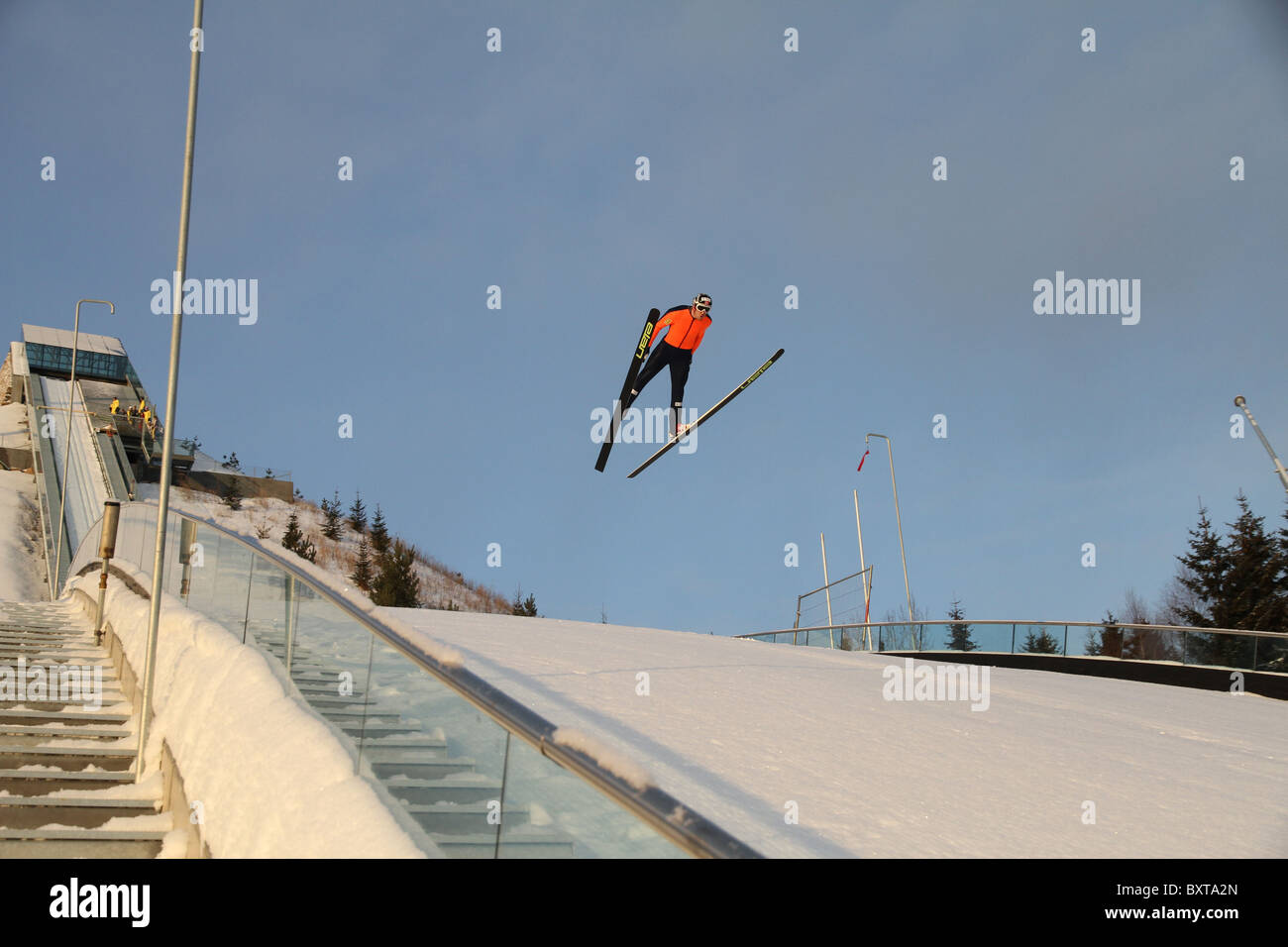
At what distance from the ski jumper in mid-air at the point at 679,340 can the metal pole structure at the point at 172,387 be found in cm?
933

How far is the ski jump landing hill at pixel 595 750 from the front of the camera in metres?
3.27

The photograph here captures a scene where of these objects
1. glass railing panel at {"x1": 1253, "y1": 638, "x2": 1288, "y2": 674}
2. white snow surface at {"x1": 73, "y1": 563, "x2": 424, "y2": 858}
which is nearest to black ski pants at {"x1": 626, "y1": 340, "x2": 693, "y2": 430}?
white snow surface at {"x1": 73, "y1": 563, "x2": 424, "y2": 858}

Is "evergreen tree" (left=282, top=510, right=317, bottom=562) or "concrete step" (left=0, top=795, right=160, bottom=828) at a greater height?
"evergreen tree" (left=282, top=510, right=317, bottom=562)

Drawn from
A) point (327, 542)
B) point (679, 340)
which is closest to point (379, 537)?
point (327, 542)

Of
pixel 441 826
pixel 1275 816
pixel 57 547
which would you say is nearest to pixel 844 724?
pixel 1275 816

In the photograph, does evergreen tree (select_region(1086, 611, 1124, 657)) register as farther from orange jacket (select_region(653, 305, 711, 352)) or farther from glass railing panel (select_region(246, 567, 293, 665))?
glass railing panel (select_region(246, 567, 293, 665))

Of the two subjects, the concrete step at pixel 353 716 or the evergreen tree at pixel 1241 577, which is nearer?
the concrete step at pixel 353 716

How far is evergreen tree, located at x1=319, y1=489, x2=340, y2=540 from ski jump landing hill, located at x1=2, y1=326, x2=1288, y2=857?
37.5m

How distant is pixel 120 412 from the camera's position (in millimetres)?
50562

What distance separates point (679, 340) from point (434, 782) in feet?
41.8

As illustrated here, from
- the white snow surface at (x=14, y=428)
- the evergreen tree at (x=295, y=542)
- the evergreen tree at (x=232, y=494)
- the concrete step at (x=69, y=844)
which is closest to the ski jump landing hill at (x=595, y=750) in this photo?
the concrete step at (x=69, y=844)

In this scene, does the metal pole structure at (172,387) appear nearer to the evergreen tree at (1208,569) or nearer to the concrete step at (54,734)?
the concrete step at (54,734)

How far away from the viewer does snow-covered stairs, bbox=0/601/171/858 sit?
5.13m
